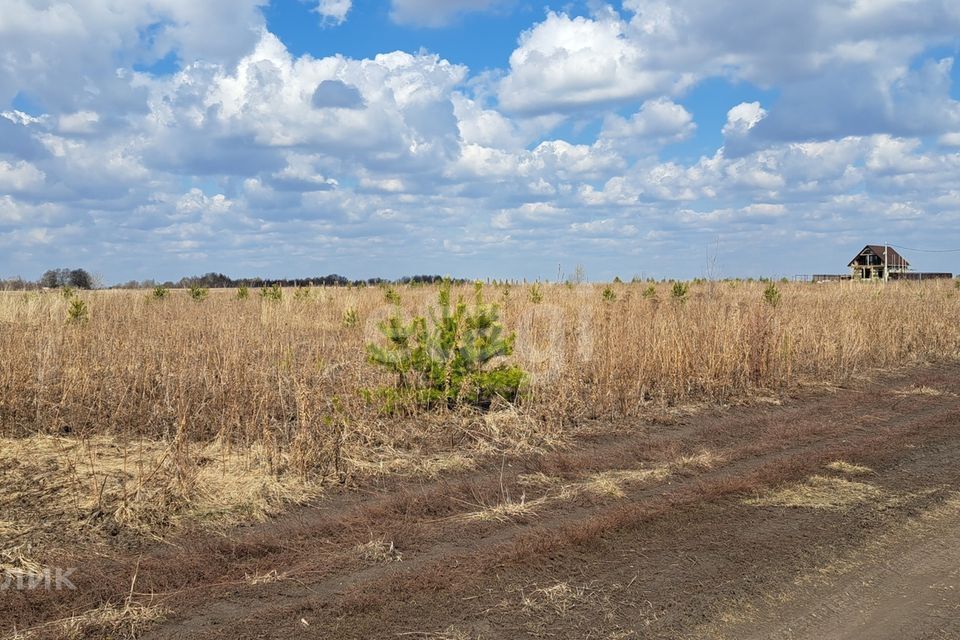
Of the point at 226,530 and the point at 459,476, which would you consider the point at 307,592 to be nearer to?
the point at 226,530

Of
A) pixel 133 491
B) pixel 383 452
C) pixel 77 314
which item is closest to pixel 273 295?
pixel 77 314

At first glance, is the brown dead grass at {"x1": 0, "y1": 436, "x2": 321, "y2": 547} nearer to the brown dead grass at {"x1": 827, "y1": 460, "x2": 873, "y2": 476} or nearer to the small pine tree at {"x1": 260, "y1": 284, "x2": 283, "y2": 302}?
the brown dead grass at {"x1": 827, "y1": 460, "x2": 873, "y2": 476}

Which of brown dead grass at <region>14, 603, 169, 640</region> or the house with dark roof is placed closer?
brown dead grass at <region>14, 603, 169, 640</region>

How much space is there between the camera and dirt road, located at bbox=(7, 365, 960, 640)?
11.6 feet

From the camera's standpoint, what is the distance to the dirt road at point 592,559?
11.6 ft

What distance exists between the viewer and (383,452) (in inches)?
270

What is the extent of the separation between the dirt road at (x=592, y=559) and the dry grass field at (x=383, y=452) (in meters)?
0.03

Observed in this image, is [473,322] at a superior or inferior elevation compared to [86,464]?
superior

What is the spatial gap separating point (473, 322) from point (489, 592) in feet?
16.1

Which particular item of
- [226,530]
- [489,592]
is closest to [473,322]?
[226,530]

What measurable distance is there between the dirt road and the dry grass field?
0.10ft

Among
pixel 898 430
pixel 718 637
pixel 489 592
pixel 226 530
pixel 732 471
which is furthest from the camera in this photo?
pixel 898 430

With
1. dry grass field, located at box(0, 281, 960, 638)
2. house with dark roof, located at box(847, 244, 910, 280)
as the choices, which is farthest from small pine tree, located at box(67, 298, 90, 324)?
house with dark roof, located at box(847, 244, 910, 280)

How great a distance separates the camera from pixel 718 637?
3.39 meters
